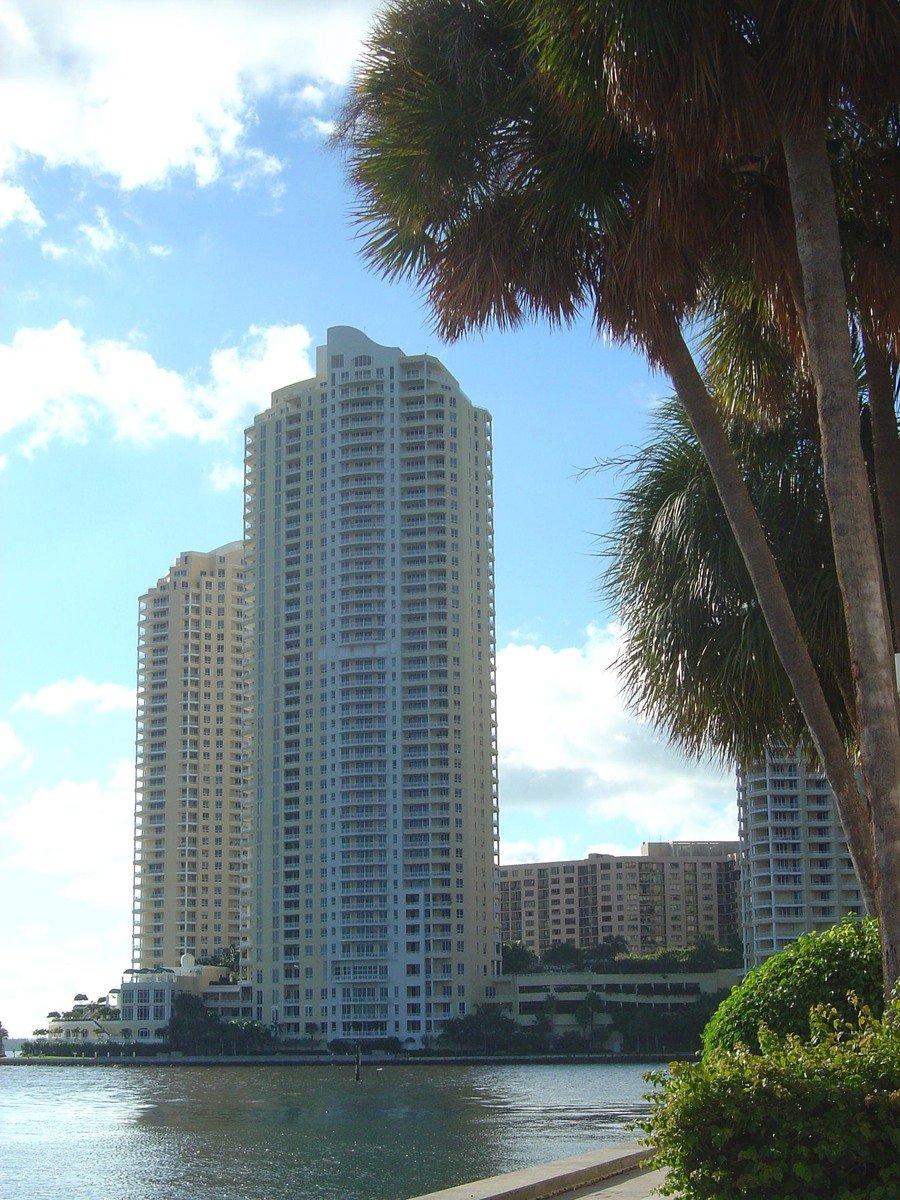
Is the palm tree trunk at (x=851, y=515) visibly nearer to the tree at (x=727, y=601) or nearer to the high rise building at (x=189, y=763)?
the tree at (x=727, y=601)

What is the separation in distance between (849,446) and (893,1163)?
4.15 metres

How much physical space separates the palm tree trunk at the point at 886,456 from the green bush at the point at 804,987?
7.87 feet

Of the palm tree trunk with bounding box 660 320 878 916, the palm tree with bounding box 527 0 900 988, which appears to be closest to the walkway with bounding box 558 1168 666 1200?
the palm tree trunk with bounding box 660 320 878 916

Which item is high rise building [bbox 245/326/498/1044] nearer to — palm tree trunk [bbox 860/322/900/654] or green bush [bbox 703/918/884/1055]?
palm tree trunk [bbox 860/322/900/654]

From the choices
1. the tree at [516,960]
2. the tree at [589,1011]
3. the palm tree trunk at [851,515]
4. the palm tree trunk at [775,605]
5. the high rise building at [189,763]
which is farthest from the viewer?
the high rise building at [189,763]

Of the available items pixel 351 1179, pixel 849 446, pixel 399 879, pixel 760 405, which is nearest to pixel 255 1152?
pixel 351 1179

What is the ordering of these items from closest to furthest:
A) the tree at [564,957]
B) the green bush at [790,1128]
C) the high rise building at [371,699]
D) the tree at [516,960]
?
the green bush at [790,1128] < the high rise building at [371,699] < the tree at [516,960] < the tree at [564,957]

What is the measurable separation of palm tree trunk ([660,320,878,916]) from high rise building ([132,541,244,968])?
161 meters

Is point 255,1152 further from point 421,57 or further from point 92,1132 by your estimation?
point 421,57

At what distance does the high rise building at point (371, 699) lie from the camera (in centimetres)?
13400

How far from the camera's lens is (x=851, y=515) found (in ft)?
27.9

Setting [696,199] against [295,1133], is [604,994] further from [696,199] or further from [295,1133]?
[696,199]

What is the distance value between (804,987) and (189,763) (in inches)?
6484

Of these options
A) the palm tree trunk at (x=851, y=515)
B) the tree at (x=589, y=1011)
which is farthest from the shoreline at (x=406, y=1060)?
the palm tree trunk at (x=851, y=515)
